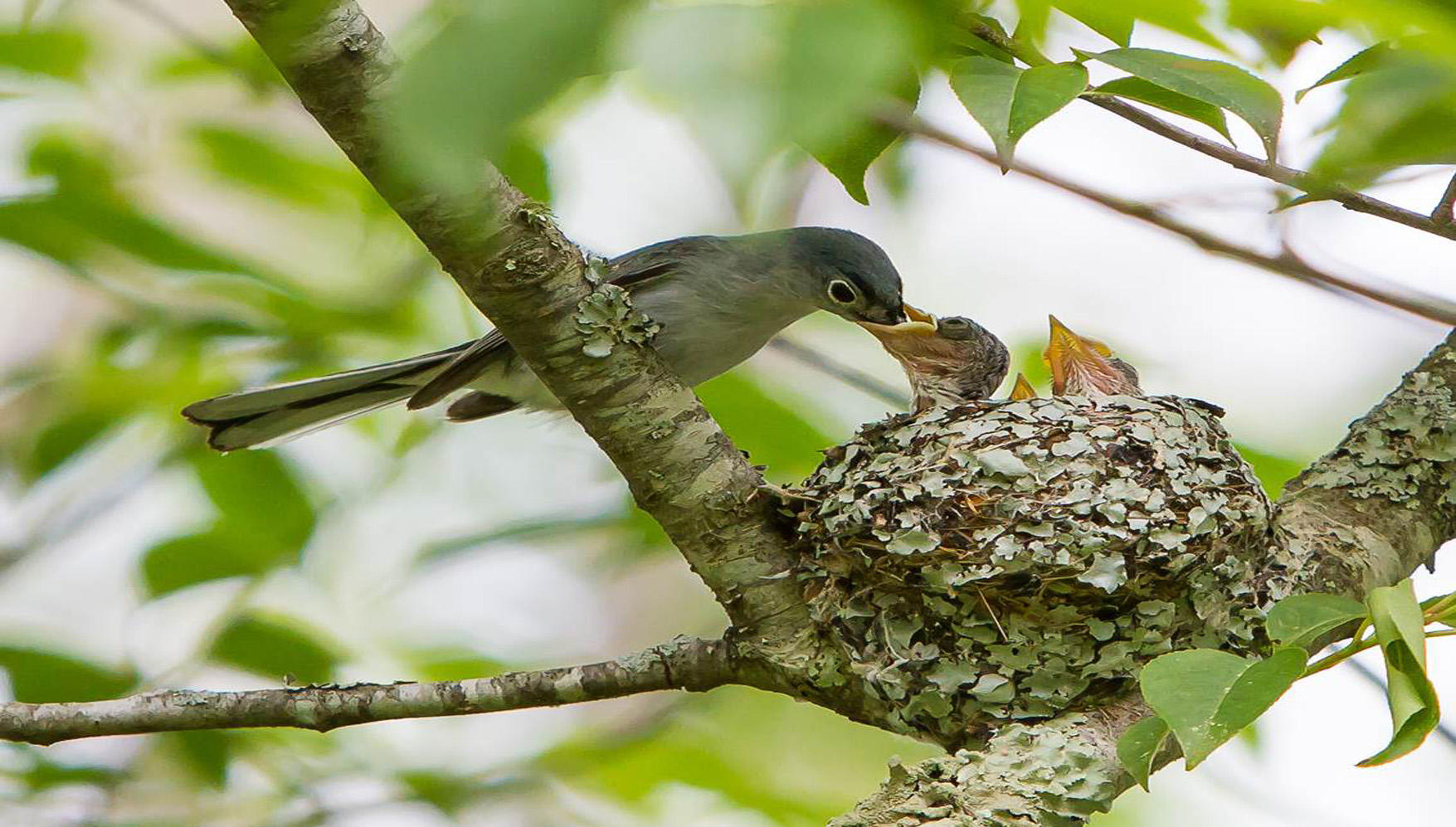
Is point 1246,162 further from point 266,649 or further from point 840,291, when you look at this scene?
point 840,291

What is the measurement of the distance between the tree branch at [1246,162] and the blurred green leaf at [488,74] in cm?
116

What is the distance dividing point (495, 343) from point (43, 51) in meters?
1.27

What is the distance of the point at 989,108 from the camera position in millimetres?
1622

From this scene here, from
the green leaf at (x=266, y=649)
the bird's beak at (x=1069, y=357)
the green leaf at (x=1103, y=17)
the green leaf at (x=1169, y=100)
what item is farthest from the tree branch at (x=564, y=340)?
the bird's beak at (x=1069, y=357)

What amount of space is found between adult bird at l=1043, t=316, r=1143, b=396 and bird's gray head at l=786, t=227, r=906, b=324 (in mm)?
506

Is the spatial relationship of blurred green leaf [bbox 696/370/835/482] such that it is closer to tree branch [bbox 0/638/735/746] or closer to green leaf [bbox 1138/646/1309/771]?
tree branch [bbox 0/638/735/746]

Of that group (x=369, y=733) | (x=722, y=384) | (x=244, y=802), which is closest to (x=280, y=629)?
(x=244, y=802)

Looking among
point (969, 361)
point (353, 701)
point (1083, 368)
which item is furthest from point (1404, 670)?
point (969, 361)

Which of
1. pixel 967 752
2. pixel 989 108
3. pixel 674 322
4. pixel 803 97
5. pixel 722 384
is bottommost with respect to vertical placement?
pixel 803 97

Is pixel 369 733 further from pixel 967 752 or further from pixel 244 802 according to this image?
pixel 967 752

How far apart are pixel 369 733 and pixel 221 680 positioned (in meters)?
0.44

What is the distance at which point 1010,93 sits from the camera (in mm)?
1662

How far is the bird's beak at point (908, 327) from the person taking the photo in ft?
14.1

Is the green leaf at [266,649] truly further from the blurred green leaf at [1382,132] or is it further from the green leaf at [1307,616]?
the blurred green leaf at [1382,132]
